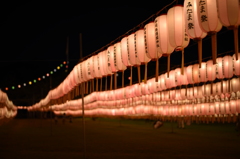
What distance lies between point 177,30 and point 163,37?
36 cm

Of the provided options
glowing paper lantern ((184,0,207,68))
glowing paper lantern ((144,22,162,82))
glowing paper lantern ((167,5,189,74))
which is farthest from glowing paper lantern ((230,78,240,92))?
glowing paper lantern ((184,0,207,68))

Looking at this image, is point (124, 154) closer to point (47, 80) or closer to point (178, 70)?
point (178, 70)

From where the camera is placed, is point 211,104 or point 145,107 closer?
point 211,104

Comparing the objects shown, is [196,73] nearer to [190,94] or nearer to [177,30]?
[190,94]

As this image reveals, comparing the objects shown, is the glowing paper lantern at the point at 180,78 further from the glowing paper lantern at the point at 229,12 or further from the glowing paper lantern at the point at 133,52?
the glowing paper lantern at the point at 229,12

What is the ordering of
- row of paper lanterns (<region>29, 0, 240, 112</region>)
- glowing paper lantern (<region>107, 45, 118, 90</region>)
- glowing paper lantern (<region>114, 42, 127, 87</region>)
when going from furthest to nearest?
glowing paper lantern (<region>107, 45, 118, 90</region>)
glowing paper lantern (<region>114, 42, 127, 87</region>)
row of paper lanterns (<region>29, 0, 240, 112</region>)

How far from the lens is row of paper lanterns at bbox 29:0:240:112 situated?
4727 millimetres

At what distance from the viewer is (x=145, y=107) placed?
22.6 m

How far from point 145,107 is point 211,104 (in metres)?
6.54

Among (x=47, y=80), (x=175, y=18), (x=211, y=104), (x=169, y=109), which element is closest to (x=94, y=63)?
(x=175, y=18)

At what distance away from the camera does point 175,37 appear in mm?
6008

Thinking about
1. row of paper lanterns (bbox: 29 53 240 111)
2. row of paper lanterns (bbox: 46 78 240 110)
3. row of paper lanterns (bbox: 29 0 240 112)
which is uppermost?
row of paper lanterns (bbox: 29 0 240 112)

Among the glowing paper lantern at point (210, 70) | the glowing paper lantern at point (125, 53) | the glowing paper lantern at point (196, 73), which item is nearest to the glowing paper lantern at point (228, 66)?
the glowing paper lantern at point (210, 70)

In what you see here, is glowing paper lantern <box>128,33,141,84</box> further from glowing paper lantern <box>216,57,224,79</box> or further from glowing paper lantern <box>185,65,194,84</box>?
glowing paper lantern <box>185,65,194,84</box>
